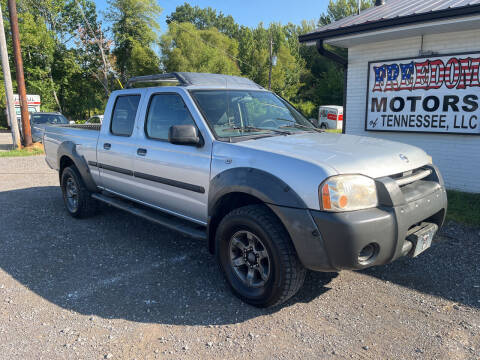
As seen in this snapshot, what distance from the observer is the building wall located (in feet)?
23.2

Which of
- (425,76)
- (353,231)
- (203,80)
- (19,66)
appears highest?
(19,66)

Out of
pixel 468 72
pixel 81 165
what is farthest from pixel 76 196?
pixel 468 72

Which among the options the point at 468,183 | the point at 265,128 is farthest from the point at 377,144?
the point at 468,183

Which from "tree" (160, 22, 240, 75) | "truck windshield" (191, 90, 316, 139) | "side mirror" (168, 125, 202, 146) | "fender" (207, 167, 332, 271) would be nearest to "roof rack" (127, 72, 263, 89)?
"truck windshield" (191, 90, 316, 139)

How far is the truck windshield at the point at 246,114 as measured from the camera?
3.86 meters

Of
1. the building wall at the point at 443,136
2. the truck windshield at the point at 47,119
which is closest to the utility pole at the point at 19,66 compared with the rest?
the truck windshield at the point at 47,119

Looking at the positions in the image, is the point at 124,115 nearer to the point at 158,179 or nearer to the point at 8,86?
the point at 158,179

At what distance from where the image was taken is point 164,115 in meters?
4.27

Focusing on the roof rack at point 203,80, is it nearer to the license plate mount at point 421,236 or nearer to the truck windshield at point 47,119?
the license plate mount at point 421,236

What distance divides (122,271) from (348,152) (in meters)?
2.64

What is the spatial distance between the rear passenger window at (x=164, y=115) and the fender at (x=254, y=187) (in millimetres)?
822

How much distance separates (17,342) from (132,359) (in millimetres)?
957

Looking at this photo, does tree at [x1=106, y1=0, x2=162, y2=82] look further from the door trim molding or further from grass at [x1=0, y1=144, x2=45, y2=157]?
the door trim molding

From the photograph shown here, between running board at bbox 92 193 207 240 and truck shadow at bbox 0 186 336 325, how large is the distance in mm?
451
